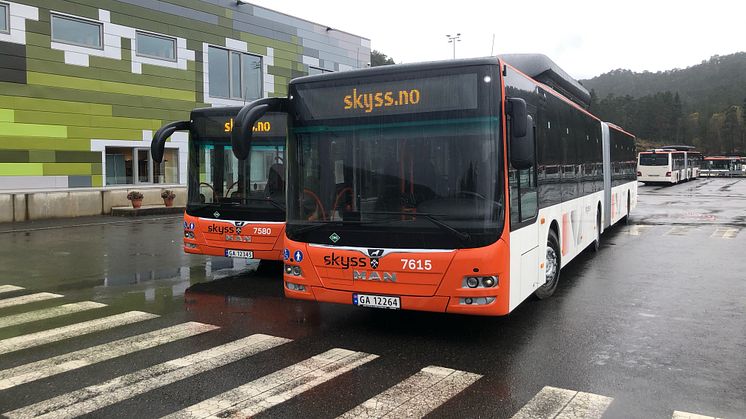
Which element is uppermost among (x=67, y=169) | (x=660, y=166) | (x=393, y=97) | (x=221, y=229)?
(x=660, y=166)

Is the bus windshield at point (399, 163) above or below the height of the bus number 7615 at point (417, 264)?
above

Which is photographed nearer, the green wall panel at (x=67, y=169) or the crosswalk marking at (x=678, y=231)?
the crosswalk marking at (x=678, y=231)

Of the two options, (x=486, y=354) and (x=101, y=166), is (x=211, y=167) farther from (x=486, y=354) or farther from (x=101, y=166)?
(x=101, y=166)

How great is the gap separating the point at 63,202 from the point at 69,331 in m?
17.2

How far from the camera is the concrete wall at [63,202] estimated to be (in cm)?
2056

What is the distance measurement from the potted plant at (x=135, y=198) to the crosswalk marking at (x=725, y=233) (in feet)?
62.1

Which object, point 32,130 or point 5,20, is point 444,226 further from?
point 5,20

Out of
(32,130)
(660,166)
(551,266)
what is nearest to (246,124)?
(551,266)

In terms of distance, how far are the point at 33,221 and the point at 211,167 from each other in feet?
45.0

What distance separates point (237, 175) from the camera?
991cm

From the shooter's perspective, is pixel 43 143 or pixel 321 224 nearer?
pixel 321 224

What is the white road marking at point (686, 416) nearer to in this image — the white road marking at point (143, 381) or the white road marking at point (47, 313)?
the white road marking at point (143, 381)

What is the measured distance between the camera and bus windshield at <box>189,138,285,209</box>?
9.65 m

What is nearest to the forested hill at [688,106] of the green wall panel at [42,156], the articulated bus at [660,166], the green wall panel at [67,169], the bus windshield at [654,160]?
the articulated bus at [660,166]
